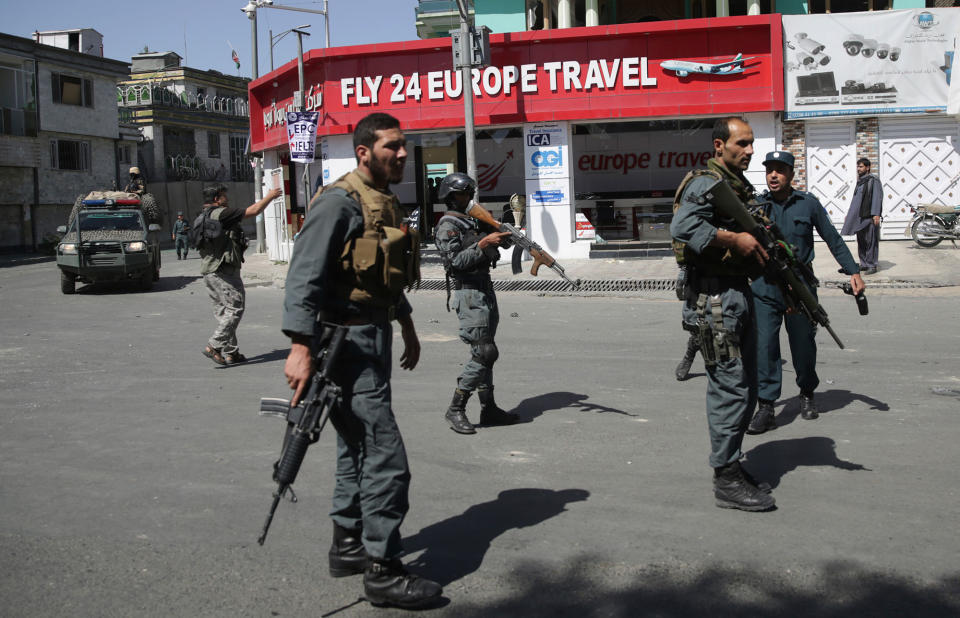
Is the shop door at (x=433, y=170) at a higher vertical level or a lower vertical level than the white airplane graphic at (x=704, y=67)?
lower

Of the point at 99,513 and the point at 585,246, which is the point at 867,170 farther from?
the point at 99,513

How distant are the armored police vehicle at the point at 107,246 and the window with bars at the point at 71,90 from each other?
72.1ft

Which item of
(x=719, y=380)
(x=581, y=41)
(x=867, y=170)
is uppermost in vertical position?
(x=581, y=41)

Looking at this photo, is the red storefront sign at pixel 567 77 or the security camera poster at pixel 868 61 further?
the red storefront sign at pixel 567 77

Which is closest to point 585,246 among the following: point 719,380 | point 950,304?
point 950,304

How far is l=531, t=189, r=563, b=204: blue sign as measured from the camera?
64.1ft

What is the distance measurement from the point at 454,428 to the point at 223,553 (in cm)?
248

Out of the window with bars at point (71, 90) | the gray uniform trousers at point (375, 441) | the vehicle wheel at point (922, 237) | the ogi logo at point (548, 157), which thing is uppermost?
the window with bars at point (71, 90)

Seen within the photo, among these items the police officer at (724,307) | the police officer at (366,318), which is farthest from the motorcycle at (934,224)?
the police officer at (366,318)

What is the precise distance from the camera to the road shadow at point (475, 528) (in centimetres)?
411

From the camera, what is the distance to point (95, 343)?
11156mm

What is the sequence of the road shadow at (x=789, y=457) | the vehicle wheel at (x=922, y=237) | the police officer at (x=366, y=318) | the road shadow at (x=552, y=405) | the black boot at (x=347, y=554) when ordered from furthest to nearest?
1. the vehicle wheel at (x=922, y=237)
2. the road shadow at (x=552, y=405)
3. the road shadow at (x=789, y=457)
4. the black boot at (x=347, y=554)
5. the police officer at (x=366, y=318)

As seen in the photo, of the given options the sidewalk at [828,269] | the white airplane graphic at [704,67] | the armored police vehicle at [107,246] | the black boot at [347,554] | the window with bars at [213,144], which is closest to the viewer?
the black boot at [347,554]

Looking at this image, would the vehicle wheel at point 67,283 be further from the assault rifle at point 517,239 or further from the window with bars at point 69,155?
the window with bars at point 69,155
